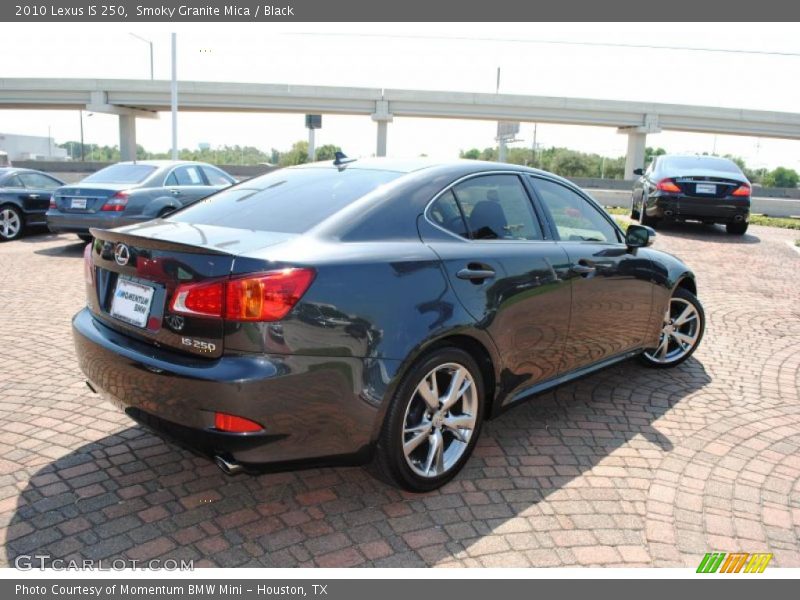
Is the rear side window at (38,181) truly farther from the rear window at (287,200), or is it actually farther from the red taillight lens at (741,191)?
the red taillight lens at (741,191)

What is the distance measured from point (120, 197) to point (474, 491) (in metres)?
8.25

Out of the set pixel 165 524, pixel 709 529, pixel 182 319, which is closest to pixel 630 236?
pixel 709 529

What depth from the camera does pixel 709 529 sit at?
3059 millimetres

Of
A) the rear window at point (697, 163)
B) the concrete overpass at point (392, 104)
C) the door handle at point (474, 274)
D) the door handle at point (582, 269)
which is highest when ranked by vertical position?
the concrete overpass at point (392, 104)

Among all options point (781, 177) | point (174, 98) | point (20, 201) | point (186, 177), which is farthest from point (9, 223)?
point (781, 177)

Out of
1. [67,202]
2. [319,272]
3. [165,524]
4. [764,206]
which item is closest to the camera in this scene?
[319,272]

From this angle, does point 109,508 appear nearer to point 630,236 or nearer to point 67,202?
point 630,236

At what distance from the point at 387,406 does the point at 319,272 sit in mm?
696

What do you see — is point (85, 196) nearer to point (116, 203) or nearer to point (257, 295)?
point (116, 203)

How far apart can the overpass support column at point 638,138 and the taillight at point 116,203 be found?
4995 centimetres

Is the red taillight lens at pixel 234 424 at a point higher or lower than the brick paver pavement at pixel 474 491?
higher

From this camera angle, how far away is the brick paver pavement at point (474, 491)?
279cm

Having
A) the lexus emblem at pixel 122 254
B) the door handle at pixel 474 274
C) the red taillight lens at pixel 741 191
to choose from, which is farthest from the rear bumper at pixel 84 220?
the red taillight lens at pixel 741 191

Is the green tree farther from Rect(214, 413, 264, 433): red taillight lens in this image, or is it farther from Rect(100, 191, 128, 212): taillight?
Rect(214, 413, 264, 433): red taillight lens
